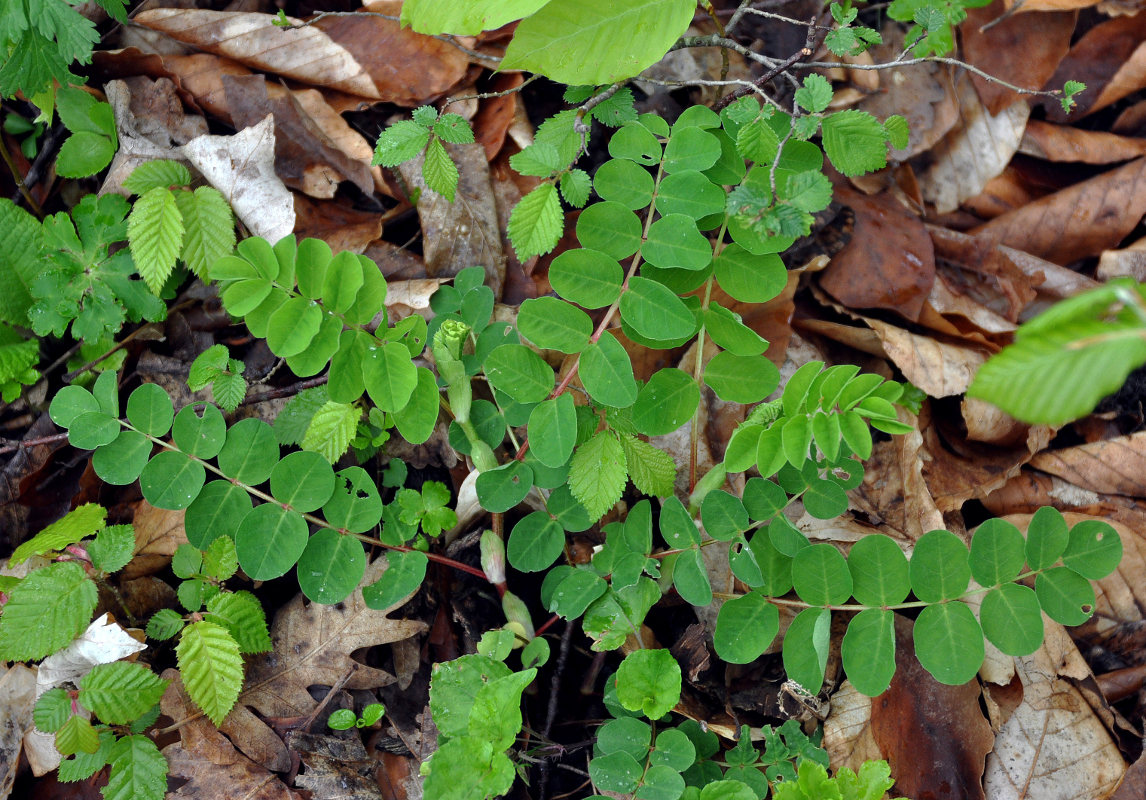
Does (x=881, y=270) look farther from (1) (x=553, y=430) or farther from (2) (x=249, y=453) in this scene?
(2) (x=249, y=453)

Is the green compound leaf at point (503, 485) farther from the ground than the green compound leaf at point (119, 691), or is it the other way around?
the green compound leaf at point (503, 485)

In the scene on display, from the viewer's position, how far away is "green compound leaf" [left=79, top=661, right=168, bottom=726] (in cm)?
188

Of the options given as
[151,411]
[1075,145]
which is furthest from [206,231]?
[1075,145]

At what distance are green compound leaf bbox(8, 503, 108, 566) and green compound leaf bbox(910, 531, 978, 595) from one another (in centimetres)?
210

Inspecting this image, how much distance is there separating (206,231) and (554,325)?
1299 millimetres

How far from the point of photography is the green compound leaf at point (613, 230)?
6.10 ft

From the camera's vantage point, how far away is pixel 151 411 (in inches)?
74.4

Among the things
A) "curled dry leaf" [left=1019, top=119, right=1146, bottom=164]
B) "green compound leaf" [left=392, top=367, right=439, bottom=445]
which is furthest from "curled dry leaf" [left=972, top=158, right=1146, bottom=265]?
"green compound leaf" [left=392, top=367, right=439, bottom=445]

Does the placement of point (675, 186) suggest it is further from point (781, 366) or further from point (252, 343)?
point (252, 343)

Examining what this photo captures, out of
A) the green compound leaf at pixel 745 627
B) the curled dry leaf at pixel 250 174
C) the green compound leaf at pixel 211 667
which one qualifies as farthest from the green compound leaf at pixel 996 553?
the curled dry leaf at pixel 250 174

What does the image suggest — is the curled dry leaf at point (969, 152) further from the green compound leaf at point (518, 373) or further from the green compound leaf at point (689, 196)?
the green compound leaf at point (518, 373)

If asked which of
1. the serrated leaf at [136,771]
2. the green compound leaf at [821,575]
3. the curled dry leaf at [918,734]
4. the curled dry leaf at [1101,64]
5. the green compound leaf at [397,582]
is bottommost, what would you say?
the serrated leaf at [136,771]

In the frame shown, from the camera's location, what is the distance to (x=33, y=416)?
245 cm

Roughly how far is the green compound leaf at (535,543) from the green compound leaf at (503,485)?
0.09 meters
